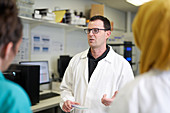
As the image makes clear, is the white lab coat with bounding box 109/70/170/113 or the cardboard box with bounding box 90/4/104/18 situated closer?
the white lab coat with bounding box 109/70/170/113

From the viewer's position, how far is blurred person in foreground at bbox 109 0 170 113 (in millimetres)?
629

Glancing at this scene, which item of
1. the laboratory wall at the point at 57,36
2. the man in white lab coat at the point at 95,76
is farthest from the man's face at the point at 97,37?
the laboratory wall at the point at 57,36

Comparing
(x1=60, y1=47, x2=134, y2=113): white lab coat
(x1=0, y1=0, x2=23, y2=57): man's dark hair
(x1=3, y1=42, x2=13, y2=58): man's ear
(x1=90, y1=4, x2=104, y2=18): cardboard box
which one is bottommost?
(x1=60, y1=47, x2=134, y2=113): white lab coat

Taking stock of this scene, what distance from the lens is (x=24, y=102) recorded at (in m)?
0.65

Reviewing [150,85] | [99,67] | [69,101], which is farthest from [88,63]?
[150,85]

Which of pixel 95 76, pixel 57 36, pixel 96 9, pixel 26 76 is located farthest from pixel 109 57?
pixel 96 9

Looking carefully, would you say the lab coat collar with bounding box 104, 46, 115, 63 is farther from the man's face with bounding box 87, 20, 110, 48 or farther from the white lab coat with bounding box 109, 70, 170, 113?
the white lab coat with bounding box 109, 70, 170, 113

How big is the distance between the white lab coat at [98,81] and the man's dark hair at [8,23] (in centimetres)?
105

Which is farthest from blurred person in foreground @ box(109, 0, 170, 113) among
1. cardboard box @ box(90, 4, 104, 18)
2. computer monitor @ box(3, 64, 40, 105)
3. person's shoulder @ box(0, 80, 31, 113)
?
cardboard box @ box(90, 4, 104, 18)

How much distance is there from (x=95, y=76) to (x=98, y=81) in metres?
0.06

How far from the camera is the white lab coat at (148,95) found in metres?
0.66

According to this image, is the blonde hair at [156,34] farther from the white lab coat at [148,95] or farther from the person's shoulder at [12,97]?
the person's shoulder at [12,97]

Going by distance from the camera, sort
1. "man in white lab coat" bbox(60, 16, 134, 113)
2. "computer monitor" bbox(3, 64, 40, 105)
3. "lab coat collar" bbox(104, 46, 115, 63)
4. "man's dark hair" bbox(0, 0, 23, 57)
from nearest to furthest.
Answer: "man's dark hair" bbox(0, 0, 23, 57), "man in white lab coat" bbox(60, 16, 134, 113), "lab coat collar" bbox(104, 46, 115, 63), "computer monitor" bbox(3, 64, 40, 105)

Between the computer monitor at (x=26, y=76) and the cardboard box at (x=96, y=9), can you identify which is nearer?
the computer monitor at (x=26, y=76)
